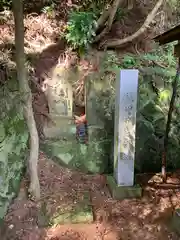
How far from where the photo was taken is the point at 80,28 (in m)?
5.20

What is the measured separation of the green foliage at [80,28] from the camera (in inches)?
204

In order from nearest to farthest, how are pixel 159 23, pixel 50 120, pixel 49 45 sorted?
pixel 50 120 → pixel 49 45 → pixel 159 23

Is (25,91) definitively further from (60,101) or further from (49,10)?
(49,10)

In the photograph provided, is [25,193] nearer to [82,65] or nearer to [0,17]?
[82,65]

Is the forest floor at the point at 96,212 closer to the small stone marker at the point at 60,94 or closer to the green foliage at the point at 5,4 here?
the small stone marker at the point at 60,94

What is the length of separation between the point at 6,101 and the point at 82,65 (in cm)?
206

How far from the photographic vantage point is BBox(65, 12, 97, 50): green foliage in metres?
5.19

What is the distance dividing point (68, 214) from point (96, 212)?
0.49m

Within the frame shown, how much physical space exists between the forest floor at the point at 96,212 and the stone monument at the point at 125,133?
8.8 inches

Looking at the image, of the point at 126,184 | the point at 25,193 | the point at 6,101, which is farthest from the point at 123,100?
the point at 25,193

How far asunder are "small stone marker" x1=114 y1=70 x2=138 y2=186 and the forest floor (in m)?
0.48

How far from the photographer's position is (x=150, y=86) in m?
5.52

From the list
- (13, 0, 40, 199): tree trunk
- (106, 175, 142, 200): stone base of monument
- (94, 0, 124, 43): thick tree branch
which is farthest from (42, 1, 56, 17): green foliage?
(106, 175, 142, 200): stone base of monument

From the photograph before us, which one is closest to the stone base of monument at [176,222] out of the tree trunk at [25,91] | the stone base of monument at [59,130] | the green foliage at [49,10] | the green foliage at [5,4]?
the tree trunk at [25,91]
